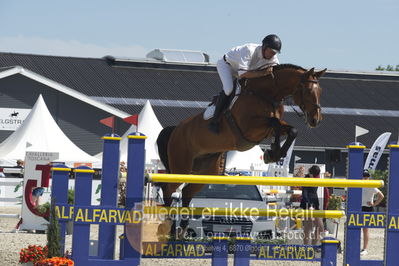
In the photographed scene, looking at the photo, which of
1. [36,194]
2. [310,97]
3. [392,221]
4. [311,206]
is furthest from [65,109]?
[392,221]

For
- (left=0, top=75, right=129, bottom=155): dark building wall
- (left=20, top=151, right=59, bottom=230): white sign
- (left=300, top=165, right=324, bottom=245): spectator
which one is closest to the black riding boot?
(left=300, top=165, right=324, bottom=245): spectator

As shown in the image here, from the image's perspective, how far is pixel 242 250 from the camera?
5340mm

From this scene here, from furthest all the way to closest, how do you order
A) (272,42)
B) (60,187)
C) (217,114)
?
1. (217,114)
2. (272,42)
3. (60,187)

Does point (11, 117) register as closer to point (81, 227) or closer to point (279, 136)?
point (279, 136)

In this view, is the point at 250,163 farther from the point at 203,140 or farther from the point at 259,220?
the point at 203,140

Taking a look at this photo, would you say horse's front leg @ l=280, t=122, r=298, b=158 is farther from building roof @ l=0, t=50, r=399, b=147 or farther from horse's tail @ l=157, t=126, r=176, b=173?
building roof @ l=0, t=50, r=399, b=147

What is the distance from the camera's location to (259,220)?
945 cm

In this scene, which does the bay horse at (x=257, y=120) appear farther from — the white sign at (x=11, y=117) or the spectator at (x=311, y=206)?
the white sign at (x=11, y=117)

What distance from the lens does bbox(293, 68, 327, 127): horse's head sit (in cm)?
619

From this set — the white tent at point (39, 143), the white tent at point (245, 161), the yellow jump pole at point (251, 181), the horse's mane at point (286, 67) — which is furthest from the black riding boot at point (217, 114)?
the white tent at point (245, 161)

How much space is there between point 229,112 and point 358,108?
25.8 metres

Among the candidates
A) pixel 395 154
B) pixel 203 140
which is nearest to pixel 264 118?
pixel 203 140

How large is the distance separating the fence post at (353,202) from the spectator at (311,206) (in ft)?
13.7

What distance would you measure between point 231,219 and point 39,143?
8.05 meters
